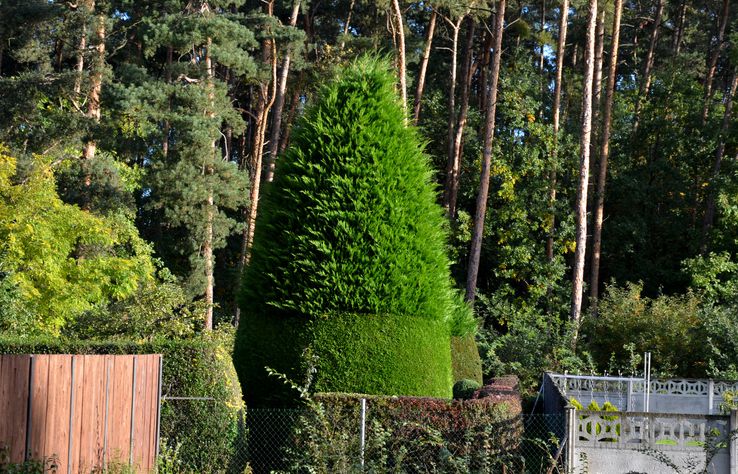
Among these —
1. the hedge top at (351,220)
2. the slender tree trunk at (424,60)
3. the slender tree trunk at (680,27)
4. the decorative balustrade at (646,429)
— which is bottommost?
the decorative balustrade at (646,429)

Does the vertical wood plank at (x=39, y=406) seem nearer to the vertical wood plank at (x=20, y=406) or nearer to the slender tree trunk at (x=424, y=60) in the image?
the vertical wood plank at (x=20, y=406)

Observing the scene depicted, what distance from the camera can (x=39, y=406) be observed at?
952cm

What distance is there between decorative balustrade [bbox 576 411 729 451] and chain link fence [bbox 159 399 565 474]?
435 millimetres

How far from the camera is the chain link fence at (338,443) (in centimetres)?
1045

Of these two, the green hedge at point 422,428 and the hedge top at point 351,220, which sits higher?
the hedge top at point 351,220

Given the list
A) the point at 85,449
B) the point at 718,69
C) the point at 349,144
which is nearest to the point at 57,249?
the point at 349,144

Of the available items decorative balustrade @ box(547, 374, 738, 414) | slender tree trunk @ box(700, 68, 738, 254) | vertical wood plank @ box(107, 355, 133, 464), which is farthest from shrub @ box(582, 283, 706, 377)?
vertical wood plank @ box(107, 355, 133, 464)

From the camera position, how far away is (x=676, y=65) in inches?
1363

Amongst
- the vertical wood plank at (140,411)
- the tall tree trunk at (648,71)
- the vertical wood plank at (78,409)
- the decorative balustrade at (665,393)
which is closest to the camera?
the vertical wood plank at (78,409)

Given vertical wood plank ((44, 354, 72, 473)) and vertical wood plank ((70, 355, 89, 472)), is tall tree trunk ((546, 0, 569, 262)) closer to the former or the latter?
vertical wood plank ((70, 355, 89, 472))

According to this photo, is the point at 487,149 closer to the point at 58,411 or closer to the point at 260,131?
the point at 260,131

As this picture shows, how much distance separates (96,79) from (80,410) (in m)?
17.3

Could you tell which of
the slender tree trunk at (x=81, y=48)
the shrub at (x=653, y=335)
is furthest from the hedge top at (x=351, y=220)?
the slender tree trunk at (x=81, y=48)

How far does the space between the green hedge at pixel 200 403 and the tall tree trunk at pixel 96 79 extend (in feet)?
46.7
